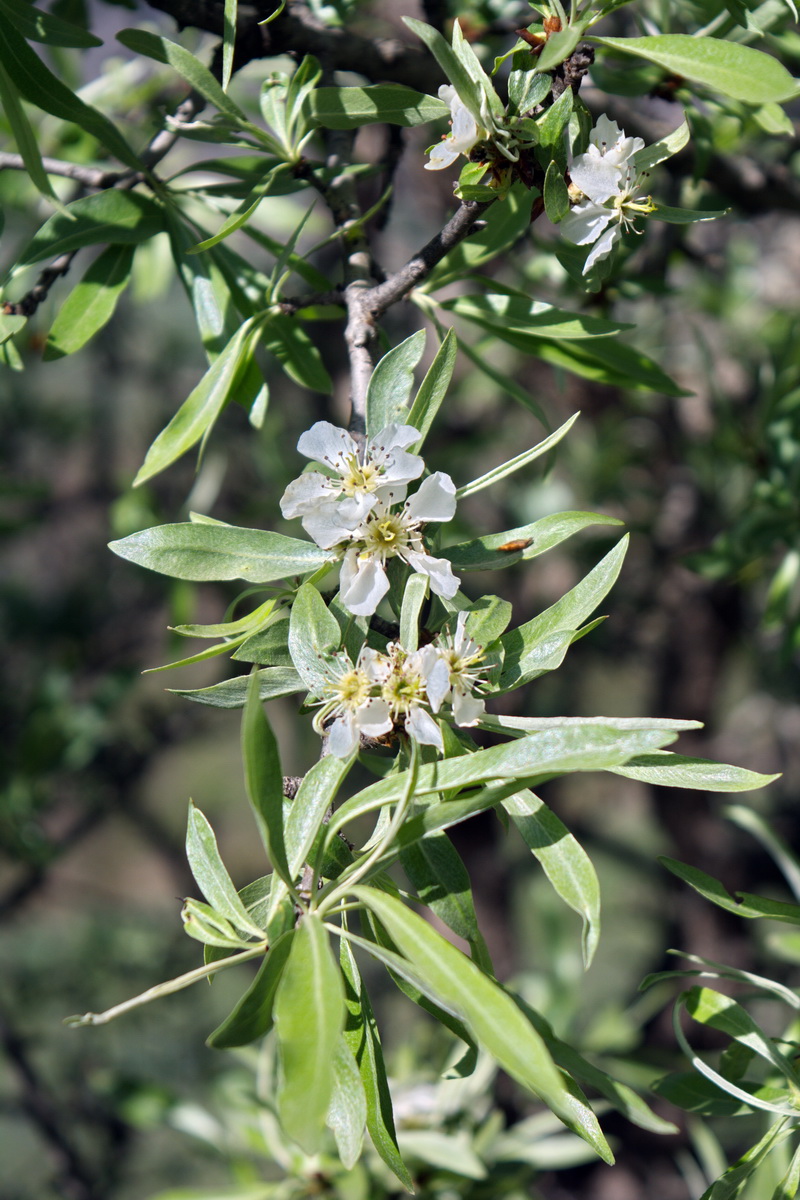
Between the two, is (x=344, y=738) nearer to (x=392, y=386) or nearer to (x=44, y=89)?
(x=392, y=386)

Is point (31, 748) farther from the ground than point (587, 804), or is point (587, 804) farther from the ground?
point (31, 748)

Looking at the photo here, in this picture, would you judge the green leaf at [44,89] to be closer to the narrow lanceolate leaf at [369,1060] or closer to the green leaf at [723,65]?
the green leaf at [723,65]

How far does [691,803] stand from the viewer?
1.66 metres

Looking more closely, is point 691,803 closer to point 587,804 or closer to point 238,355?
point 587,804

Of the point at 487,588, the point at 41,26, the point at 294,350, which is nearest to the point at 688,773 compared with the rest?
the point at 294,350

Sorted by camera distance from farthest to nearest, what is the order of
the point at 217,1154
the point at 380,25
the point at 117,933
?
the point at 117,933 → the point at 380,25 → the point at 217,1154

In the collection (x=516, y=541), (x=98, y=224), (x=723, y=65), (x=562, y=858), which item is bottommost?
(x=562, y=858)

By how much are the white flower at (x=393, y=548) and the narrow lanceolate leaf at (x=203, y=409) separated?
6.5 inches

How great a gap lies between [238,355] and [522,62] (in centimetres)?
25

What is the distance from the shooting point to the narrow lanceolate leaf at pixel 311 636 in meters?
0.51

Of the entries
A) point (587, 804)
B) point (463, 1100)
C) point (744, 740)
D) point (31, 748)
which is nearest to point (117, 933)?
point (31, 748)

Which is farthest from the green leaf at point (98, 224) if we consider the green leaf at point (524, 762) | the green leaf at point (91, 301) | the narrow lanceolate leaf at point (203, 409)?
the green leaf at point (524, 762)

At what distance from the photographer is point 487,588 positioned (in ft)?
5.94

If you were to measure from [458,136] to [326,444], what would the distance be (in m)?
0.19
